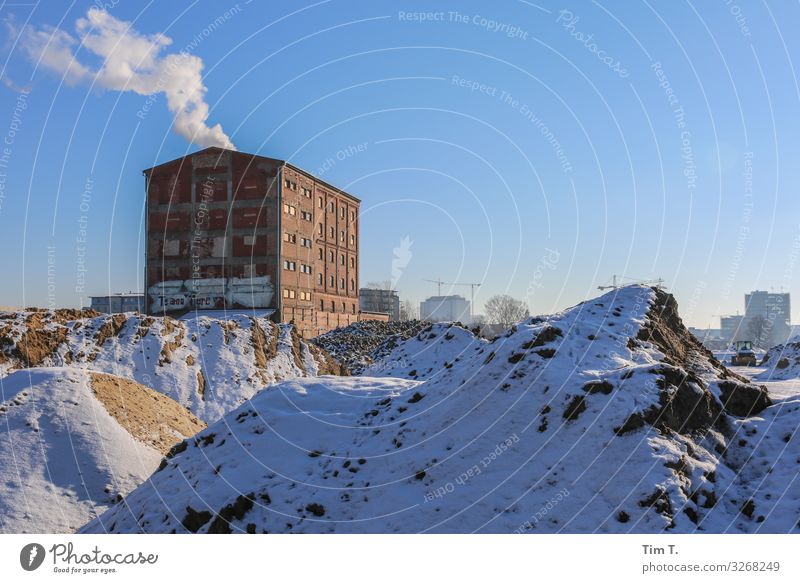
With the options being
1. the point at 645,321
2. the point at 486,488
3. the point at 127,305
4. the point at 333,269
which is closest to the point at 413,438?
the point at 486,488

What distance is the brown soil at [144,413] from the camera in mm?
14789

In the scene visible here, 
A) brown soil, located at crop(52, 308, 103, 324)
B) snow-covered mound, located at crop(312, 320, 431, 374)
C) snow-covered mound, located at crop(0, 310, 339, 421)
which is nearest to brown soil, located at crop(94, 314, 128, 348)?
snow-covered mound, located at crop(0, 310, 339, 421)

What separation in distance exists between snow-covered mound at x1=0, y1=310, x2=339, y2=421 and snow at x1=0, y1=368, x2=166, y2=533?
5521 mm

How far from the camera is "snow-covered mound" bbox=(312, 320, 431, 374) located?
34.8m

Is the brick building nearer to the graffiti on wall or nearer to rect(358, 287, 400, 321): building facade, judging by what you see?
the graffiti on wall

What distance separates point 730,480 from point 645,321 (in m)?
4.45

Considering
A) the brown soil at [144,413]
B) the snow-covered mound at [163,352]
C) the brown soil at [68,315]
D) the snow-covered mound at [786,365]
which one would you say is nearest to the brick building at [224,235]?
the brown soil at [68,315]

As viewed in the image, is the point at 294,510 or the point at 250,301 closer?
the point at 294,510

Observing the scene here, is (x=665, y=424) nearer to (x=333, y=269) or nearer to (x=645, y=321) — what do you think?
(x=645, y=321)

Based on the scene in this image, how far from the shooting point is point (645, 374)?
931cm

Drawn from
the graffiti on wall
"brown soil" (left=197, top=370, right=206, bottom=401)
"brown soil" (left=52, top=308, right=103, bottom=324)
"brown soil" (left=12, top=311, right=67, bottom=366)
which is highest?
the graffiti on wall

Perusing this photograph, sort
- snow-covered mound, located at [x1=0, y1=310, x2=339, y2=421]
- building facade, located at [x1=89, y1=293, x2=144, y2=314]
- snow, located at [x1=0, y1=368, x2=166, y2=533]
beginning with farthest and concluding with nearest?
building facade, located at [x1=89, y1=293, x2=144, y2=314] → snow-covered mound, located at [x1=0, y1=310, x2=339, y2=421] → snow, located at [x1=0, y1=368, x2=166, y2=533]

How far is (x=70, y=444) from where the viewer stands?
13.2 m
